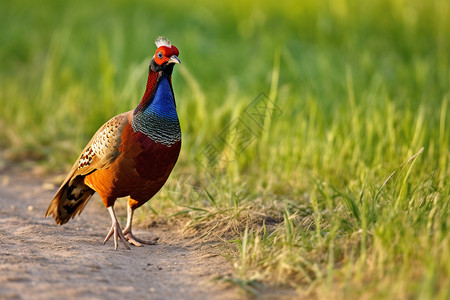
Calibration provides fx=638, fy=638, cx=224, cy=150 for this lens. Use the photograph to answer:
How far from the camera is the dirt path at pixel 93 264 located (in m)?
2.95

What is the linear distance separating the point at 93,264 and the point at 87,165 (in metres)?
0.85

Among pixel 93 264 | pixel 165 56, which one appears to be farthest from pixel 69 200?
pixel 165 56

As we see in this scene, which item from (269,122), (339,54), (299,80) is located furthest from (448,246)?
(339,54)

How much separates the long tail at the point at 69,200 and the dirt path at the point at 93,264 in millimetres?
107

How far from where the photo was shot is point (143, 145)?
3641mm

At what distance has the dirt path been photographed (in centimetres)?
295

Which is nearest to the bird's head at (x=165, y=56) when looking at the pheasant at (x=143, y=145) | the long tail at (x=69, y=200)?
Answer: the pheasant at (x=143, y=145)

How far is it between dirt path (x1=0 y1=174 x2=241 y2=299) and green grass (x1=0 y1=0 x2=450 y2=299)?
0.61ft

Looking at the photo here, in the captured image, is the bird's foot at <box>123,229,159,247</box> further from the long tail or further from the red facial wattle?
the red facial wattle

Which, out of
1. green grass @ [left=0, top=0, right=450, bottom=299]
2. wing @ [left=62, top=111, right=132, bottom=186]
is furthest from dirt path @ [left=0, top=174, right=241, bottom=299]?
wing @ [left=62, top=111, right=132, bottom=186]

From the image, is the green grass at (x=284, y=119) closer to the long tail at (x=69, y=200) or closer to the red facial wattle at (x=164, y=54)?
the long tail at (x=69, y=200)

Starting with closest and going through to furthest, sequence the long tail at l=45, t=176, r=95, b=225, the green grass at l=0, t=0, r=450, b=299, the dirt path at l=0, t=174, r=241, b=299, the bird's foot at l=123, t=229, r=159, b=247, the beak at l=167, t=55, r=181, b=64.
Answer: the dirt path at l=0, t=174, r=241, b=299 → the green grass at l=0, t=0, r=450, b=299 → the beak at l=167, t=55, r=181, b=64 → the bird's foot at l=123, t=229, r=159, b=247 → the long tail at l=45, t=176, r=95, b=225

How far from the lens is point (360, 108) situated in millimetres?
5422

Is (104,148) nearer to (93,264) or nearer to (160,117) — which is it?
(160,117)
